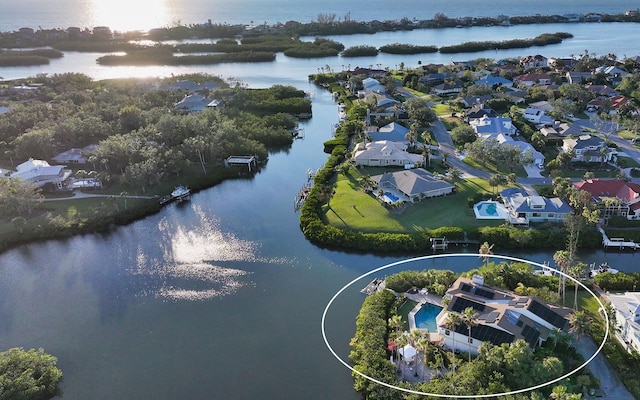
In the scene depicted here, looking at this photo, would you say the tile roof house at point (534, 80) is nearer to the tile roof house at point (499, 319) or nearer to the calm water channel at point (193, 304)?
the calm water channel at point (193, 304)

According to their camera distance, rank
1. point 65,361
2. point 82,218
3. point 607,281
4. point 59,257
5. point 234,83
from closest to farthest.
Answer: point 65,361
point 607,281
point 59,257
point 82,218
point 234,83

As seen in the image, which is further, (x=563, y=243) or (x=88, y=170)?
(x=88, y=170)

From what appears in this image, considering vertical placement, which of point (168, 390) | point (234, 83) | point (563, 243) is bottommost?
point (168, 390)

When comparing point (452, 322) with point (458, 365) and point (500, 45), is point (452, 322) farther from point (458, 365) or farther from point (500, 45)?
point (500, 45)


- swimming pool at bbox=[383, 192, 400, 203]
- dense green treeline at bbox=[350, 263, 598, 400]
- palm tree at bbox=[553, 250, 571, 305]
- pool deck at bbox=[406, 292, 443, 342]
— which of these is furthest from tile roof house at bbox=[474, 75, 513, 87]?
pool deck at bbox=[406, 292, 443, 342]

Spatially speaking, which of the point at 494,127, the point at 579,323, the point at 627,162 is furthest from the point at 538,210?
the point at 494,127

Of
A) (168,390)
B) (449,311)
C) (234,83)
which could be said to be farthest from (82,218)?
(234,83)

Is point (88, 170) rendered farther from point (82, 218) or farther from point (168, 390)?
point (168, 390)
